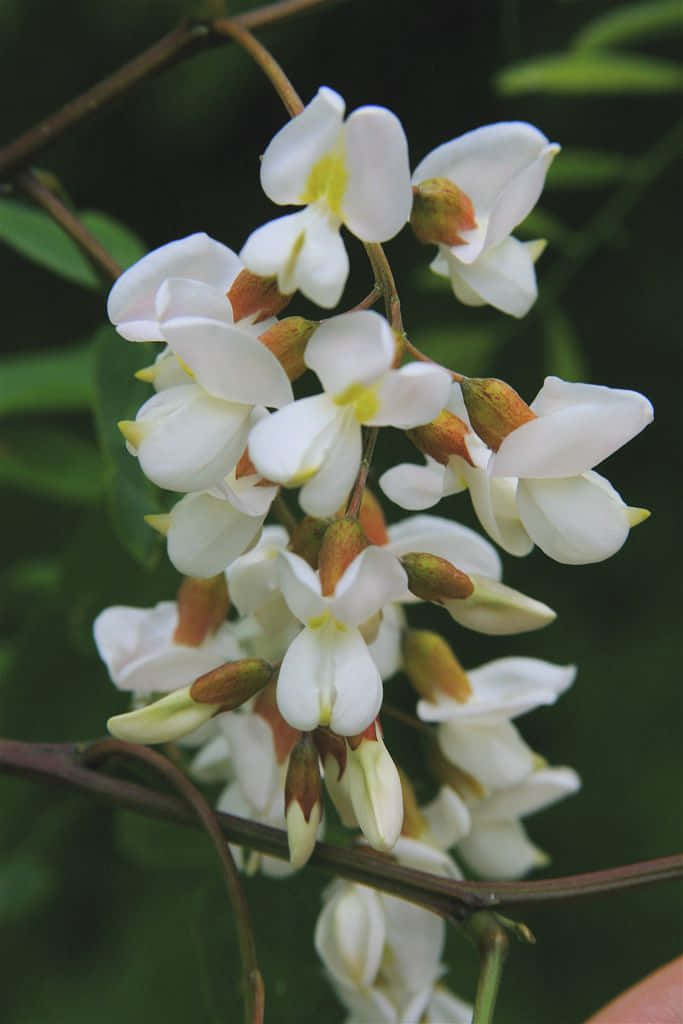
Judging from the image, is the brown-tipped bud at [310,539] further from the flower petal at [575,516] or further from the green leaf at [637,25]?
the green leaf at [637,25]

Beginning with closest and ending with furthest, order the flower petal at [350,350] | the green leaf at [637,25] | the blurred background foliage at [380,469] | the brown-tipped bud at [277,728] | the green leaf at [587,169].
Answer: the flower petal at [350,350] < the brown-tipped bud at [277,728] < the blurred background foliage at [380,469] < the green leaf at [637,25] < the green leaf at [587,169]

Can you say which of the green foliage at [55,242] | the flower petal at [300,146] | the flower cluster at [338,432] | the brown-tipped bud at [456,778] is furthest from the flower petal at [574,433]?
the green foliage at [55,242]

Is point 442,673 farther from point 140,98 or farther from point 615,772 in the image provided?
point 140,98

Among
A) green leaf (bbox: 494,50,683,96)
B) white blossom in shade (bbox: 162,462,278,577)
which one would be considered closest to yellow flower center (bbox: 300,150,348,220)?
white blossom in shade (bbox: 162,462,278,577)

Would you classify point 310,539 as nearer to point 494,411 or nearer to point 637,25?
point 494,411

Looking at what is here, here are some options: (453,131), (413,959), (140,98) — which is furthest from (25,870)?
(140,98)
